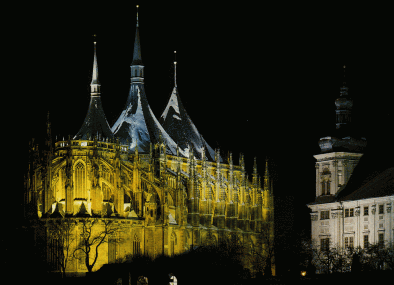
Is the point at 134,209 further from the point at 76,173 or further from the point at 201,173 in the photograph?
the point at 201,173

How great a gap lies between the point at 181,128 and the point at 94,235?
2410 centimetres

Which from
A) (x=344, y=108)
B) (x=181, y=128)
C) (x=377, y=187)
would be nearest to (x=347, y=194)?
(x=377, y=187)

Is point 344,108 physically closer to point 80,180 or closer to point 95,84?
point 95,84

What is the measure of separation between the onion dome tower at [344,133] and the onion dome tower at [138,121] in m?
14.6

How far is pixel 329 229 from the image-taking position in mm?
99938

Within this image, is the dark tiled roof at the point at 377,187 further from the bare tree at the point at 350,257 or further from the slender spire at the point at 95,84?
the slender spire at the point at 95,84

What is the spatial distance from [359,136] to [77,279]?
101 ft

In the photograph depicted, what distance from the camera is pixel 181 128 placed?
114m

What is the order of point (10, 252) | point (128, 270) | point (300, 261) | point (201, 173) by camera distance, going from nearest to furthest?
point (128, 270), point (10, 252), point (300, 261), point (201, 173)

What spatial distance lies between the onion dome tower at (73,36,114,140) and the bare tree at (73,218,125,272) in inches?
326

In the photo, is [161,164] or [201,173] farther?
[201,173]

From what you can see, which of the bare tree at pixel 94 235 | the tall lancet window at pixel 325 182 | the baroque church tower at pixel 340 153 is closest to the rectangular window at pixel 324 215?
the baroque church tower at pixel 340 153

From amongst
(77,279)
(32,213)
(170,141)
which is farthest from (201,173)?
(77,279)

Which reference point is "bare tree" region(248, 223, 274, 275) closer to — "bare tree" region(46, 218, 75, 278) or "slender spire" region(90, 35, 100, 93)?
"bare tree" region(46, 218, 75, 278)
